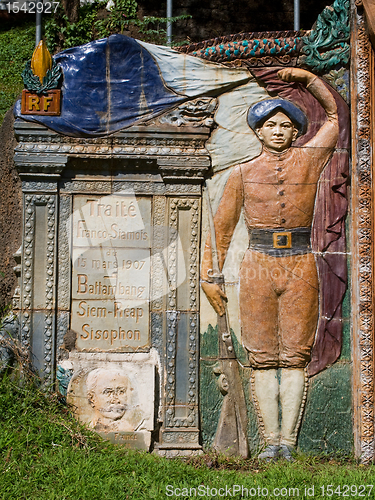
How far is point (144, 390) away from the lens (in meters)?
6.01

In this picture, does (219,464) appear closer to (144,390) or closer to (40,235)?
(144,390)

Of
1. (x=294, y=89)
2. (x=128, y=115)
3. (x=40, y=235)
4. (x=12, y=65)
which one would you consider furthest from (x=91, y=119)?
(x=12, y=65)

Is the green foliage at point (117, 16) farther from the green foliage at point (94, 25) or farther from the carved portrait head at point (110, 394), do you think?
Answer: the carved portrait head at point (110, 394)

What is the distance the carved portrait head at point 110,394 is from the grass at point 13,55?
216 inches

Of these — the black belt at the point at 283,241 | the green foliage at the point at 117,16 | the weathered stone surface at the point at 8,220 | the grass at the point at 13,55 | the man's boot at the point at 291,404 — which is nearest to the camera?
the man's boot at the point at 291,404

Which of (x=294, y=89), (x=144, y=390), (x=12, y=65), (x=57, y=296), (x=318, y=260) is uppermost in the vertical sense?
(x=12, y=65)

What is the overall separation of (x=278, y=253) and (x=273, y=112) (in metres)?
1.56

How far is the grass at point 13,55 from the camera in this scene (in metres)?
9.92

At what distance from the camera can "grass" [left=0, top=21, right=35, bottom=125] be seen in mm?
9921

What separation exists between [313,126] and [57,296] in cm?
340

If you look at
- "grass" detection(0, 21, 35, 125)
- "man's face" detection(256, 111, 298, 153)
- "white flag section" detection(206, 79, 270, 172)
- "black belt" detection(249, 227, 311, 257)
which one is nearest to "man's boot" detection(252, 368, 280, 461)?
"black belt" detection(249, 227, 311, 257)

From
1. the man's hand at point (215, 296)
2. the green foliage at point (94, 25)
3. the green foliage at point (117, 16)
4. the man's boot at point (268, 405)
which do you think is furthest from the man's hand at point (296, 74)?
the green foliage at point (117, 16)

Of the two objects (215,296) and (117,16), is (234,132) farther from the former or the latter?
(117,16)

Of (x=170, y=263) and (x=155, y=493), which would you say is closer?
(x=155, y=493)
